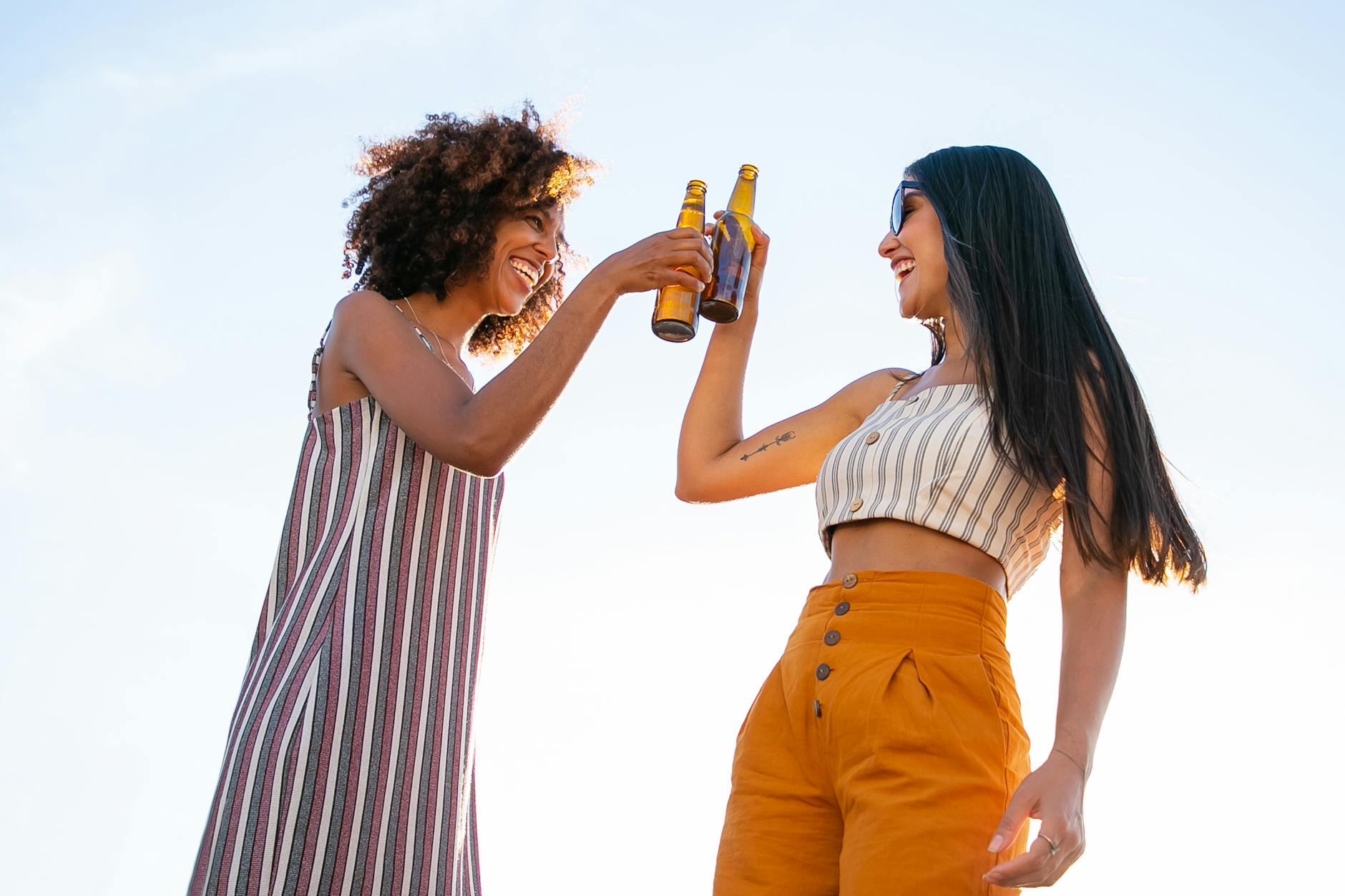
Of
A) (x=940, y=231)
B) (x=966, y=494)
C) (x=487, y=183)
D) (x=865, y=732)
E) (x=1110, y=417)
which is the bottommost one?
(x=865, y=732)

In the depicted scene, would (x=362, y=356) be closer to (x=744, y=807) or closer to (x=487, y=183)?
(x=487, y=183)

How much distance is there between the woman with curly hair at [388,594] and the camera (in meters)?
2.32

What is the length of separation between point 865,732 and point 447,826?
86 cm

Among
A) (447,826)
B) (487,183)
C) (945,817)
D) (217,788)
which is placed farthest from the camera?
(487,183)

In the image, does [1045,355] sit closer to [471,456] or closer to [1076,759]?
[1076,759]

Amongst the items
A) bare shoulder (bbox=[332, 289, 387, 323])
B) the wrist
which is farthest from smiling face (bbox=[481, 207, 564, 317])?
the wrist

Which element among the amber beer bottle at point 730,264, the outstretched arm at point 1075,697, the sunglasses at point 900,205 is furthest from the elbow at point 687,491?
the outstretched arm at point 1075,697

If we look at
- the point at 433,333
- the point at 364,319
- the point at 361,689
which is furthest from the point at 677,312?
the point at 361,689

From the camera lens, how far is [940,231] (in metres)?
2.97

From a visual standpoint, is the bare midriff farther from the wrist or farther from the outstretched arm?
the wrist

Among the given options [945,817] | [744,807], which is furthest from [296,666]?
[945,817]

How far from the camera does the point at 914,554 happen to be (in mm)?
2459

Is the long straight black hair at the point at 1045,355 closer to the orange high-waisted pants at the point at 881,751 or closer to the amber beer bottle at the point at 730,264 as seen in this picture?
the orange high-waisted pants at the point at 881,751

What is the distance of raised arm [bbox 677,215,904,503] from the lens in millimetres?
3146
